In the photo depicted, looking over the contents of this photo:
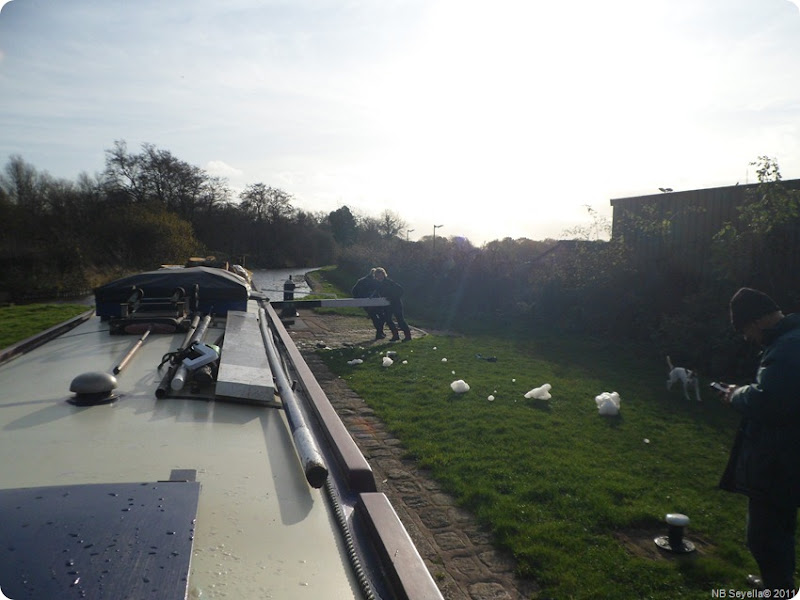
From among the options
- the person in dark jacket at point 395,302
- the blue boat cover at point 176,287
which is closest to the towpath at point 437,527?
the blue boat cover at point 176,287

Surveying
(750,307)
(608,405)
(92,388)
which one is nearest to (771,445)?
(750,307)

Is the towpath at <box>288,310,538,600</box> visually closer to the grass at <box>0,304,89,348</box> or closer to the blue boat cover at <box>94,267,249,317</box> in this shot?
the blue boat cover at <box>94,267,249,317</box>

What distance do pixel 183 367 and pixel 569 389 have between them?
5.88 metres

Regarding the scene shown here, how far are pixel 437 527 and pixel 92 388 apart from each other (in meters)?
2.36

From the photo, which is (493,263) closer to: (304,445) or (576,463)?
(576,463)

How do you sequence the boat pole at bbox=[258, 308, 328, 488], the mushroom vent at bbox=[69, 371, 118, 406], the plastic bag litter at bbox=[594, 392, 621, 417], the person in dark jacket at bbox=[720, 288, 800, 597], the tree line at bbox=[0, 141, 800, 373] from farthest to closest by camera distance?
1. the tree line at bbox=[0, 141, 800, 373]
2. the plastic bag litter at bbox=[594, 392, 621, 417]
3. the mushroom vent at bbox=[69, 371, 118, 406]
4. the person in dark jacket at bbox=[720, 288, 800, 597]
5. the boat pole at bbox=[258, 308, 328, 488]

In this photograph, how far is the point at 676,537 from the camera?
12.3 feet

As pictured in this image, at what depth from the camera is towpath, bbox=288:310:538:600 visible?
3.44m

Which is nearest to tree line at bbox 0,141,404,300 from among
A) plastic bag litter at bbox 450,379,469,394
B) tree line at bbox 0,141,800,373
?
tree line at bbox 0,141,800,373

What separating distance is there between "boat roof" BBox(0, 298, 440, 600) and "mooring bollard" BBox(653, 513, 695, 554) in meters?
2.23

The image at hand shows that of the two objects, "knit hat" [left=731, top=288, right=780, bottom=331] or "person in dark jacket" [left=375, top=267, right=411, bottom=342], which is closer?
"knit hat" [left=731, top=288, right=780, bottom=331]

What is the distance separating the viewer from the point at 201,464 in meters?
2.38

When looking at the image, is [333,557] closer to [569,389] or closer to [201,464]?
[201,464]

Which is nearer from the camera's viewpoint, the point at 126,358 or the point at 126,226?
the point at 126,358
